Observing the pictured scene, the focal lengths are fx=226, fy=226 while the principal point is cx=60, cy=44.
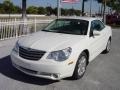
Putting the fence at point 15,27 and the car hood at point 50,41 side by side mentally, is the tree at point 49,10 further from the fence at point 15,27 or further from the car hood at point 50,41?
the car hood at point 50,41

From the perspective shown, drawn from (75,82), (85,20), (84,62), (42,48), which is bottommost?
(75,82)

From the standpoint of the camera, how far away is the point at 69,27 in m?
6.35

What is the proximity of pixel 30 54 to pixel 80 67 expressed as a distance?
1272mm

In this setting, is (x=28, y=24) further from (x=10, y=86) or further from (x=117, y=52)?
(x=10, y=86)

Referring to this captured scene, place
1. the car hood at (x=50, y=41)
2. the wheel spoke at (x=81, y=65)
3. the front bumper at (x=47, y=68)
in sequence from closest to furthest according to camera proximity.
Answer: the front bumper at (x=47, y=68) < the car hood at (x=50, y=41) < the wheel spoke at (x=81, y=65)

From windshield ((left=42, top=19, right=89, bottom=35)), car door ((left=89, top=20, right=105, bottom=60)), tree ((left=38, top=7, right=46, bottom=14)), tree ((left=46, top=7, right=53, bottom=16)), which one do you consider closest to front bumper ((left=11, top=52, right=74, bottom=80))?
car door ((left=89, top=20, right=105, bottom=60))

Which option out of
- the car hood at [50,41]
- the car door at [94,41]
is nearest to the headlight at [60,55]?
the car hood at [50,41]

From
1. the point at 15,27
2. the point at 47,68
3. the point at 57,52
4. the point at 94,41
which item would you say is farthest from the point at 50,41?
the point at 15,27

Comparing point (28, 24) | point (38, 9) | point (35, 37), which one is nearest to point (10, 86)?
point (35, 37)

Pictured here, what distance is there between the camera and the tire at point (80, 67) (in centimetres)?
521

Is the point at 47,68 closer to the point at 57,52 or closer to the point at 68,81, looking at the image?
the point at 57,52

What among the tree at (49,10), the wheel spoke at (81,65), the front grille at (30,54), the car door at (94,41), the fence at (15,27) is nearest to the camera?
the front grille at (30,54)

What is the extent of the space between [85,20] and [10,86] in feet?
9.47

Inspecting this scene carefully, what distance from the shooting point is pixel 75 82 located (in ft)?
17.3
